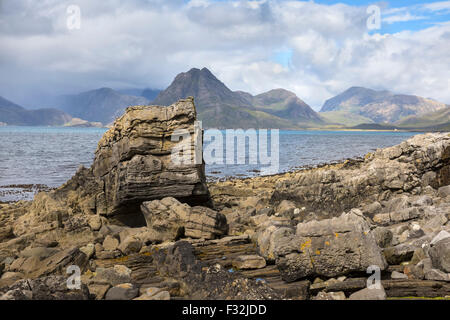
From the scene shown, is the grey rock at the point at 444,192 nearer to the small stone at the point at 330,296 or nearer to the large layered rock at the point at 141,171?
the large layered rock at the point at 141,171

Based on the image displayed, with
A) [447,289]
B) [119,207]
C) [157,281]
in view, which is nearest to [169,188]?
[119,207]

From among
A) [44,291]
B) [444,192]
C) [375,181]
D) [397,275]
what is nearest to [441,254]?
[397,275]

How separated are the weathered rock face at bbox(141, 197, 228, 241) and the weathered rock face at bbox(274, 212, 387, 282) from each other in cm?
473

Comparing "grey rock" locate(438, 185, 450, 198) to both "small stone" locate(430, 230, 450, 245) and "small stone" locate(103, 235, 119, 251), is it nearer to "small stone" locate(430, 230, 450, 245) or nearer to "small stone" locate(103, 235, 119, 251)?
"small stone" locate(430, 230, 450, 245)

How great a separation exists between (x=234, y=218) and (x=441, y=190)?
1140 cm

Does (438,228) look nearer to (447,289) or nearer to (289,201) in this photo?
(447,289)

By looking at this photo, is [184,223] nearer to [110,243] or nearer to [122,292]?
[110,243]

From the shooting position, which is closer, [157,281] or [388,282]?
[388,282]

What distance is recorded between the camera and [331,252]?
971 centimetres

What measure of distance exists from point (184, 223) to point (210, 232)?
1.19 metres

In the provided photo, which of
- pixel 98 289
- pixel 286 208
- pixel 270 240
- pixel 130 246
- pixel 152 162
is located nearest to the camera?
pixel 98 289

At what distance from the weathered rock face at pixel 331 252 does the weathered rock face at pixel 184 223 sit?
4733 millimetres

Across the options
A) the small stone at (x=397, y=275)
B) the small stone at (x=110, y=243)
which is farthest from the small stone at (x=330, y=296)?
the small stone at (x=110, y=243)

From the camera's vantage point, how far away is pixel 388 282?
9219 millimetres
